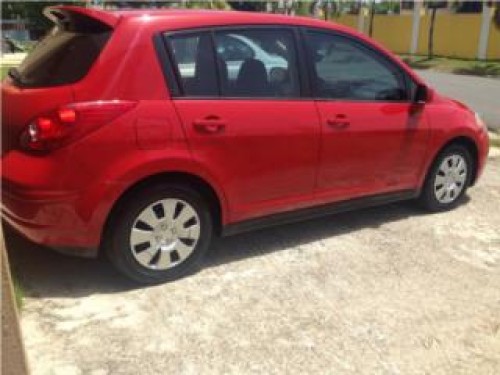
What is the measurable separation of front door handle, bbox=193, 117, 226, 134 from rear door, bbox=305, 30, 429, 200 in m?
0.88

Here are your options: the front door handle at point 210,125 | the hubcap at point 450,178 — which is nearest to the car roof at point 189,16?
the front door handle at point 210,125

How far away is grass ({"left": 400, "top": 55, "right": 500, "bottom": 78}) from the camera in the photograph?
25734mm

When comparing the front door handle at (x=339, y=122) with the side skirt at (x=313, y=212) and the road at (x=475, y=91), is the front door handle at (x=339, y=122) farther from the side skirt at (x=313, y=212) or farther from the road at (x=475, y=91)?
the road at (x=475, y=91)

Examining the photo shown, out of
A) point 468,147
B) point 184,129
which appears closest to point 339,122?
point 184,129

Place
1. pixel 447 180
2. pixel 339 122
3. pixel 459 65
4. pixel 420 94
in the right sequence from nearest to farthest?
pixel 339 122, pixel 420 94, pixel 447 180, pixel 459 65

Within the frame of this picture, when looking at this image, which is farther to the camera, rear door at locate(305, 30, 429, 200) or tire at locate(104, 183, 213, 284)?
rear door at locate(305, 30, 429, 200)

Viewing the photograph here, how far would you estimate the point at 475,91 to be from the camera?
18.5 m

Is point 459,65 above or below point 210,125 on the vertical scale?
below

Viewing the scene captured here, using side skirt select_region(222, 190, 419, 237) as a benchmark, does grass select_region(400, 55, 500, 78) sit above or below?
below

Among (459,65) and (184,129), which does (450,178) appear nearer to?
(184,129)

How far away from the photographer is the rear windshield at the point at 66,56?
404 cm

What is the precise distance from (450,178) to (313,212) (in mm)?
1622

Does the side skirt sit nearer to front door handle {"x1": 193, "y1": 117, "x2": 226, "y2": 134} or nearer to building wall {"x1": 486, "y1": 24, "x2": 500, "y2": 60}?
front door handle {"x1": 193, "y1": 117, "x2": 226, "y2": 134}

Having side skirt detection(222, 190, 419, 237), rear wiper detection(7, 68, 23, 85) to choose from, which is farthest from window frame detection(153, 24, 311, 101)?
rear wiper detection(7, 68, 23, 85)
